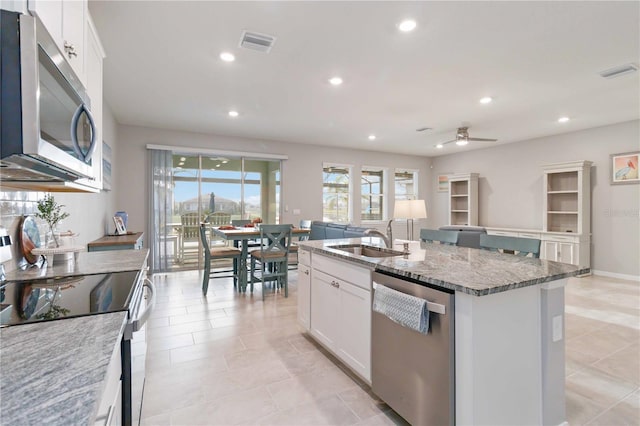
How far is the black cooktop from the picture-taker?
105cm

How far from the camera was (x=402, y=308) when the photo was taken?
1.69 meters

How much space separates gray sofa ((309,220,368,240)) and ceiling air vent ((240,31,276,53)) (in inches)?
120

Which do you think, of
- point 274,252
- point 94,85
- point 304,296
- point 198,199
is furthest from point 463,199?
point 94,85

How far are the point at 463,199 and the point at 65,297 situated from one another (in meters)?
8.55

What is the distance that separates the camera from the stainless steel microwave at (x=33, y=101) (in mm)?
858

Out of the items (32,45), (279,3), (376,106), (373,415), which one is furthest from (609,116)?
(32,45)

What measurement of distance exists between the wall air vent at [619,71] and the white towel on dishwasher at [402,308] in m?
3.70

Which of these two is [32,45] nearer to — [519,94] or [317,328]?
[317,328]

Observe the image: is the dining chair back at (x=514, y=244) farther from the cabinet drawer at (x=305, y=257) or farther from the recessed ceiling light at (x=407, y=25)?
the recessed ceiling light at (x=407, y=25)

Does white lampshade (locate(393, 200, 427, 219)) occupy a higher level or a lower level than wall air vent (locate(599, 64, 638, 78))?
lower

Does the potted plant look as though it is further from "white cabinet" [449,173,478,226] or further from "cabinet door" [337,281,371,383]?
"white cabinet" [449,173,478,226]

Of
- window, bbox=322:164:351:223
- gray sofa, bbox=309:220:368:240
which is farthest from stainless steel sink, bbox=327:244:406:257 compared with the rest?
window, bbox=322:164:351:223

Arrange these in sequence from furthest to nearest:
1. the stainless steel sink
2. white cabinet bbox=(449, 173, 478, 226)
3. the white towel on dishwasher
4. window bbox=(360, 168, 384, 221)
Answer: window bbox=(360, 168, 384, 221)
white cabinet bbox=(449, 173, 478, 226)
the stainless steel sink
the white towel on dishwasher

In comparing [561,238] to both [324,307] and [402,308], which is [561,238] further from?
[402,308]
